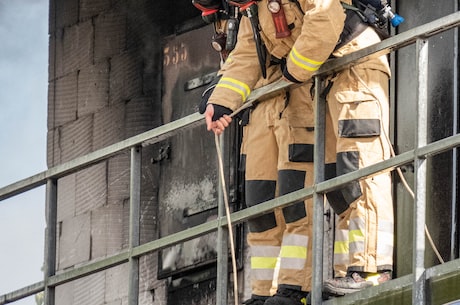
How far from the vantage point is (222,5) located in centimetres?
1006

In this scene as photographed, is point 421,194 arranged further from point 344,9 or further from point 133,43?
point 133,43

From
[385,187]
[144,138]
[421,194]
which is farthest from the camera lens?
[144,138]

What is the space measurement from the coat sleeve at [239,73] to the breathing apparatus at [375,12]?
596 mm

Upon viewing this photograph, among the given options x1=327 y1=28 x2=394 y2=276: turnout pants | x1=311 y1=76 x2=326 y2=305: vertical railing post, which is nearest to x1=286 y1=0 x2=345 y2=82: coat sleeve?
x1=311 y1=76 x2=326 y2=305: vertical railing post

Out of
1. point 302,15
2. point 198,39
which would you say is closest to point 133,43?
point 198,39

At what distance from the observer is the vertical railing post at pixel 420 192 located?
8.00 meters

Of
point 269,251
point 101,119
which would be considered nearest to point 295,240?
point 269,251

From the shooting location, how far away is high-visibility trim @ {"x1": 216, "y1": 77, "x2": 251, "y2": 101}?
9.18m

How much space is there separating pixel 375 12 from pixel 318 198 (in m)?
1.15

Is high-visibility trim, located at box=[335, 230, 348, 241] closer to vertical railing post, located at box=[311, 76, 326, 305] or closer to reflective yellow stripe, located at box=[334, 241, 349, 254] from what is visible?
reflective yellow stripe, located at box=[334, 241, 349, 254]

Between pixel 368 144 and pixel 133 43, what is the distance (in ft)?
13.4

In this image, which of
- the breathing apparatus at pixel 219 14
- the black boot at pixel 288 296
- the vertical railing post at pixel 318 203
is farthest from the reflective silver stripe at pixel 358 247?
the breathing apparatus at pixel 219 14

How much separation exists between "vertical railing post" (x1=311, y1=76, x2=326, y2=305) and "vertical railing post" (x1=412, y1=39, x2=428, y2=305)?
62cm

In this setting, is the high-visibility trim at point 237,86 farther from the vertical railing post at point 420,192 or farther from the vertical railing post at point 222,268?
the vertical railing post at point 420,192
